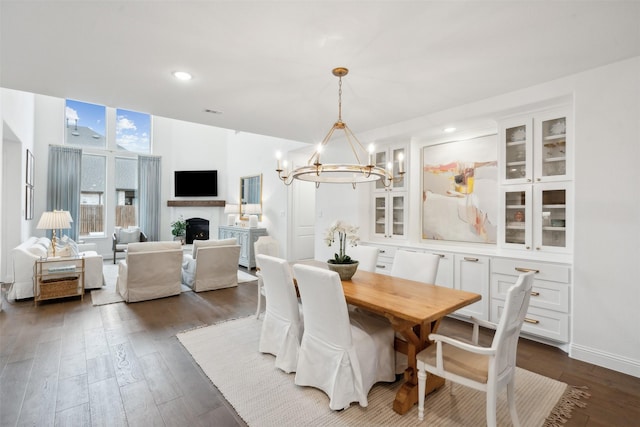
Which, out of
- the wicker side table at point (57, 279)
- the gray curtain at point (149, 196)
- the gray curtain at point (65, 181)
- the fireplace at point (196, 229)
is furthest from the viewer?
the fireplace at point (196, 229)

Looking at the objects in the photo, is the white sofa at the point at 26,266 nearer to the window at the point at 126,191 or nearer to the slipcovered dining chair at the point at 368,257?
the window at the point at 126,191

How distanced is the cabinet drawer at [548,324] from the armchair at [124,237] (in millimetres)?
7999

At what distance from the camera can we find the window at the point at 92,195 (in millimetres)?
7738

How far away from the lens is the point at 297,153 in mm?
6488

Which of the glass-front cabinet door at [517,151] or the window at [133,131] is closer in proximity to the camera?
the glass-front cabinet door at [517,151]

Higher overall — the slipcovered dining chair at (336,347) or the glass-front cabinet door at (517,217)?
the glass-front cabinet door at (517,217)

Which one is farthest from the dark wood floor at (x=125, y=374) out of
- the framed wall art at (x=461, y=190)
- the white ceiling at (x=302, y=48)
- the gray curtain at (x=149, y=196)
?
the gray curtain at (x=149, y=196)

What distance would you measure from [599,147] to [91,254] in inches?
271

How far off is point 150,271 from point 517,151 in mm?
4988

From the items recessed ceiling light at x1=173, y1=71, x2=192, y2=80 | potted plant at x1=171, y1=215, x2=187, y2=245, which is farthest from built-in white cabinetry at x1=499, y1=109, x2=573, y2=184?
potted plant at x1=171, y1=215, x2=187, y2=245

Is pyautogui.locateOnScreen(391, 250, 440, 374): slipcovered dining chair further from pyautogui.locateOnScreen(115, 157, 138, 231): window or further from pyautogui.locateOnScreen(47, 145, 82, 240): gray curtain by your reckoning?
pyautogui.locateOnScreen(47, 145, 82, 240): gray curtain

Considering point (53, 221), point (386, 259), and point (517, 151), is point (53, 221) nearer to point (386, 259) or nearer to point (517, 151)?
→ point (386, 259)

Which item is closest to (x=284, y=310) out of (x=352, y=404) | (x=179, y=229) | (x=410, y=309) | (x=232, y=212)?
(x=352, y=404)

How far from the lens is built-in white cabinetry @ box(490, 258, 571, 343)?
2877 millimetres
